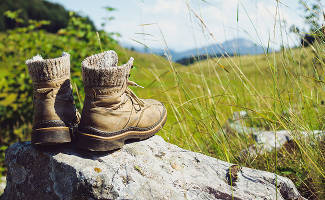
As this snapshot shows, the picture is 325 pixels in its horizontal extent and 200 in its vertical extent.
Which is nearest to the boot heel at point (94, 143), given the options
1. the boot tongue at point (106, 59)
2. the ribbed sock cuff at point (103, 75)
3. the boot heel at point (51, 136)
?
the boot heel at point (51, 136)

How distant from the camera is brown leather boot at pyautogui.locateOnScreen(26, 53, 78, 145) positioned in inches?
71.3

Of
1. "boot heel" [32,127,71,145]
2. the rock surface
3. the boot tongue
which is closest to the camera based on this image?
the rock surface

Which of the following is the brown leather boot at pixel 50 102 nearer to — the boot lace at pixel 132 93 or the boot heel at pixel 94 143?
the boot heel at pixel 94 143

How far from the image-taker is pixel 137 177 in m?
1.74

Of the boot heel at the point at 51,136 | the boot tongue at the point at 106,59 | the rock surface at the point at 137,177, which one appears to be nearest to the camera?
the rock surface at the point at 137,177

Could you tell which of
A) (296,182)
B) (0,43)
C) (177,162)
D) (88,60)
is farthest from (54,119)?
(0,43)

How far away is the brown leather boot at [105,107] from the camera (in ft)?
5.67

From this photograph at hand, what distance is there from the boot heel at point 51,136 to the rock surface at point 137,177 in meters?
0.13

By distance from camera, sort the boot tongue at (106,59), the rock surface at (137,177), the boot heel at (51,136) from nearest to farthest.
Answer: the rock surface at (137,177) → the boot heel at (51,136) → the boot tongue at (106,59)

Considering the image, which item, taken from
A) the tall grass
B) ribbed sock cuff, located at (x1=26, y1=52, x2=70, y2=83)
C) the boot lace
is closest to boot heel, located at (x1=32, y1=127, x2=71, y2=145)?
ribbed sock cuff, located at (x1=26, y1=52, x2=70, y2=83)

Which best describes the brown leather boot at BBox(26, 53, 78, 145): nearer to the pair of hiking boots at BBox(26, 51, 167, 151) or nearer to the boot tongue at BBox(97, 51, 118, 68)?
the pair of hiking boots at BBox(26, 51, 167, 151)

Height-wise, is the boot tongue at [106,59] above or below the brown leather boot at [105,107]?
above

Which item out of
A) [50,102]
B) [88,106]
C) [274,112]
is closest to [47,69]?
[50,102]

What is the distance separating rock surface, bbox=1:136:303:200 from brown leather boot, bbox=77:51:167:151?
0.46 feet
